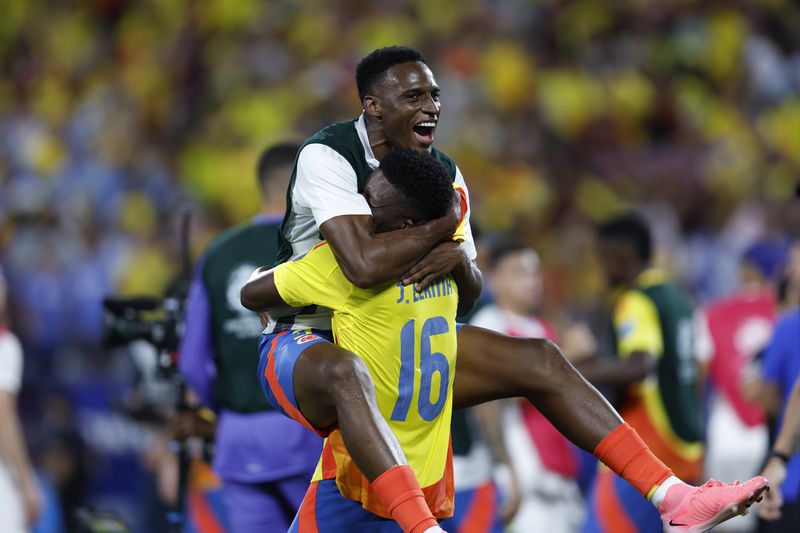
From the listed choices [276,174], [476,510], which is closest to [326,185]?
[276,174]

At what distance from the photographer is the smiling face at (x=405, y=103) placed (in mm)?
4254

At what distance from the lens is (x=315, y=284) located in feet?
13.4

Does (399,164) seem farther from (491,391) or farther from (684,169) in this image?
(684,169)

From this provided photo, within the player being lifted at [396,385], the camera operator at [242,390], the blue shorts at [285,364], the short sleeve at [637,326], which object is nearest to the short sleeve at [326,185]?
the player being lifted at [396,385]

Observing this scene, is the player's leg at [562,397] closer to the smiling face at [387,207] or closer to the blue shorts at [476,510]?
the smiling face at [387,207]

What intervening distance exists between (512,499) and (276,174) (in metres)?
2.37

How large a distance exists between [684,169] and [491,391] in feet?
31.6

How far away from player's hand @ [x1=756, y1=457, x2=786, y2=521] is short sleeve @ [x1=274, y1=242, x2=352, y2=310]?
7.06 ft

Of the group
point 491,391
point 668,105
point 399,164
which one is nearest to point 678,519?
point 491,391

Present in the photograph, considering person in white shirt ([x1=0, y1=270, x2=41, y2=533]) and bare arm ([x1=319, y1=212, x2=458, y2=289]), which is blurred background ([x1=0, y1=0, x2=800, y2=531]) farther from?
bare arm ([x1=319, y1=212, x2=458, y2=289])

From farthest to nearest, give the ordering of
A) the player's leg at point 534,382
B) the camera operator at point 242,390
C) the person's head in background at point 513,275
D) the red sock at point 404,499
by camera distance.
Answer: the person's head in background at point 513,275 → the camera operator at point 242,390 → the player's leg at point 534,382 → the red sock at point 404,499

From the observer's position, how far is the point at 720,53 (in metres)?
14.6

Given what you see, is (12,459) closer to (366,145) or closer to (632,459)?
(366,145)

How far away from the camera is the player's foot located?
12.4 ft
